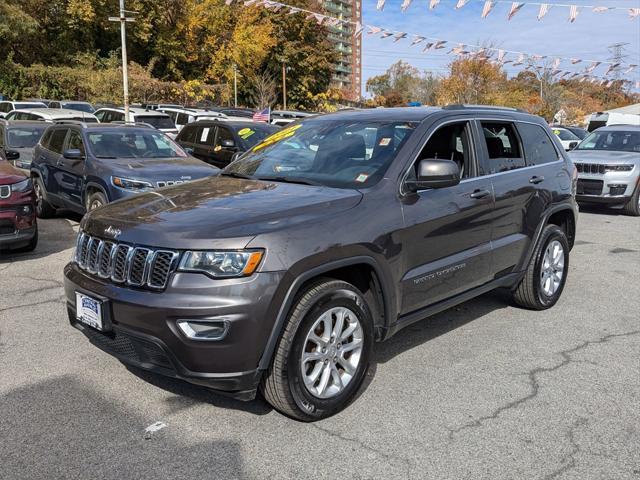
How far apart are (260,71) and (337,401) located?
186ft

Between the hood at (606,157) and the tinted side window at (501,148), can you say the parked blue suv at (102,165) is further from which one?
the hood at (606,157)

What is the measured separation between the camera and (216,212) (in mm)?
3324

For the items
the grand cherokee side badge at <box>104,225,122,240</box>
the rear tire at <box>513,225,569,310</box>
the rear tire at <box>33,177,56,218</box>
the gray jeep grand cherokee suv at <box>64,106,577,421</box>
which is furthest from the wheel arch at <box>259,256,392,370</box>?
the rear tire at <box>33,177,56,218</box>

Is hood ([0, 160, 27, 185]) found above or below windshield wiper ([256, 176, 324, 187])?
below

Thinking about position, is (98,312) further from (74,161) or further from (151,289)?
(74,161)

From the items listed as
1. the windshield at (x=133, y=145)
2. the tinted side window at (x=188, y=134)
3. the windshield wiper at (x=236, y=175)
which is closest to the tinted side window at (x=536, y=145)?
the windshield wiper at (x=236, y=175)

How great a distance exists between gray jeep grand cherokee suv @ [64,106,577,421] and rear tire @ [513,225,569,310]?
0.24 m

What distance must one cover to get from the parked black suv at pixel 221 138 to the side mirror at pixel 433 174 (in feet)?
26.9

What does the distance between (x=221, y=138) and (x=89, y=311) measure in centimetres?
930

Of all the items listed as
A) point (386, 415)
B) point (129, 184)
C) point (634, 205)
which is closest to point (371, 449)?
point (386, 415)

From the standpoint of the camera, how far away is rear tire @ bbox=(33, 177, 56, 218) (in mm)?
9818

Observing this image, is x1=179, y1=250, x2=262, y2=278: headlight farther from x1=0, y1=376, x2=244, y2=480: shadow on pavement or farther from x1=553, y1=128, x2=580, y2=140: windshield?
x1=553, y1=128, x2=580, y2=140: windshield

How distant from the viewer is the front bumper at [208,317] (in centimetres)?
294

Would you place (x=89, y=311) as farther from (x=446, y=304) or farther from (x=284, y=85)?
(x=284, y=85)
